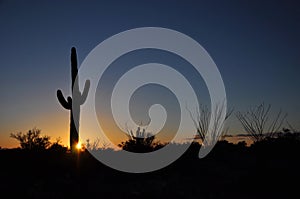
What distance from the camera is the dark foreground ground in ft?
40.5

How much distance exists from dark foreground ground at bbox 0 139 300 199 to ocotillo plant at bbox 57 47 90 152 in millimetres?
784

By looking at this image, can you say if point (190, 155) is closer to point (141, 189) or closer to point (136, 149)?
point (136, 149)

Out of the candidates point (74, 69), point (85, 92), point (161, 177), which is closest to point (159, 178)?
point (161, 177)

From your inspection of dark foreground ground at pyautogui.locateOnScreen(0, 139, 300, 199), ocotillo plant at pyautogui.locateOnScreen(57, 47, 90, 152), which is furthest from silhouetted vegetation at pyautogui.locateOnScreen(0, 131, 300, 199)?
ocotillo plant at pyautogui.locateOnScreen(57, 47, 90, 152)

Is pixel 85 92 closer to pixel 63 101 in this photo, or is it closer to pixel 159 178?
pixel 63 101

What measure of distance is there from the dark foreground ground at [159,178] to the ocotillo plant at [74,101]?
784 millimetres

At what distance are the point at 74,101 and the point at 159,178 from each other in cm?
659

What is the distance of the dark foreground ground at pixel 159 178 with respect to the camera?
12344 mm

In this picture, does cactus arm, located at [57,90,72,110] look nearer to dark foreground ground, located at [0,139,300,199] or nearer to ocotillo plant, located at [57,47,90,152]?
ocotillo plant, located at [57,47,90,152]

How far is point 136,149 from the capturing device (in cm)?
2086

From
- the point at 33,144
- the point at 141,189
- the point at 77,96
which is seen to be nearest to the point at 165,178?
the point at 141,189

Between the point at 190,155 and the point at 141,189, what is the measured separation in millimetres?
7911

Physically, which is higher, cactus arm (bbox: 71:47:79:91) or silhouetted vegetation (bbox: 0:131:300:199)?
cactus arm (bbox: 71:47:79:91)

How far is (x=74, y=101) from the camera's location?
37.2ft
